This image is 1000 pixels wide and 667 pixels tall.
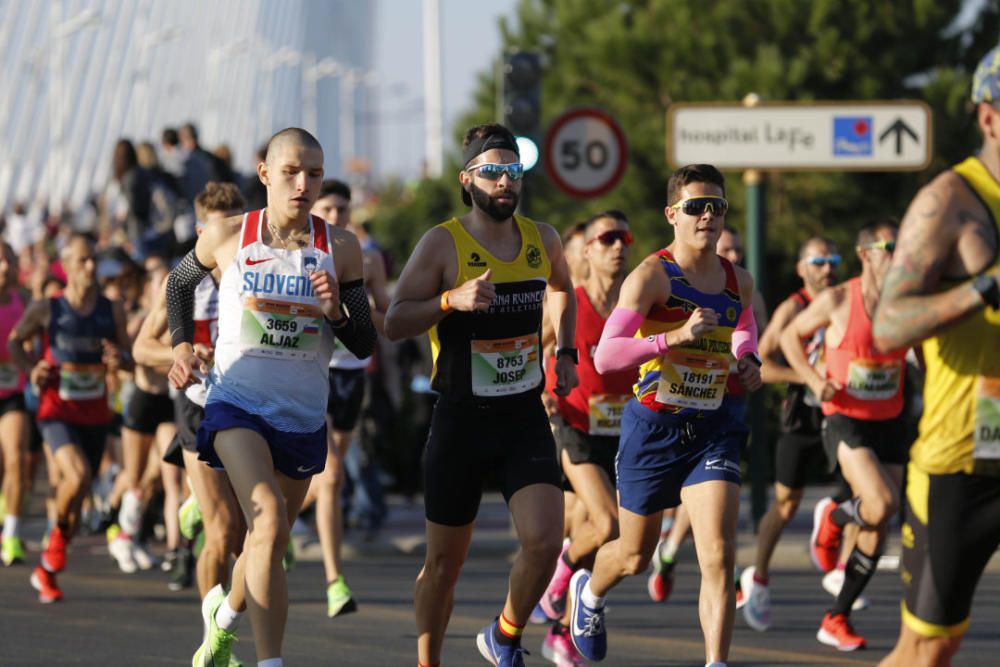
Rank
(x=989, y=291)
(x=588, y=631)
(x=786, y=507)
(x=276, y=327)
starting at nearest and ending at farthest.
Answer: (x=989, y=291), (x=276, y=327), (x=588, y=631), (x=786, y=507)

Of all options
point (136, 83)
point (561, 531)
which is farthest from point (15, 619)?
point (136, 83)

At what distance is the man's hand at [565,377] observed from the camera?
299 inches

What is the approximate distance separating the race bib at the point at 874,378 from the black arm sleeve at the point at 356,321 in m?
3.51

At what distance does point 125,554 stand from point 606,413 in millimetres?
4427

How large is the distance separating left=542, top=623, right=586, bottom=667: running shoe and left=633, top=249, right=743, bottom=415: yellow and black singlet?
1.32m

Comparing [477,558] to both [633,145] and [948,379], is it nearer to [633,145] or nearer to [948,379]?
[948,379]

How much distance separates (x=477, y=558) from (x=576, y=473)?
480cm

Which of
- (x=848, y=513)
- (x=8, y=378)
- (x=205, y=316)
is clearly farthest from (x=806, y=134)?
(x=205, y=316)

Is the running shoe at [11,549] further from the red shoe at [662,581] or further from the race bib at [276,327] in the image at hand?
the race bib at [276,327]

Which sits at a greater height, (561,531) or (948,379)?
(948,379)

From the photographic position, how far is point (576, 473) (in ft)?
30.7

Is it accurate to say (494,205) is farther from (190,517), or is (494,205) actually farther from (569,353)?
(190,517)

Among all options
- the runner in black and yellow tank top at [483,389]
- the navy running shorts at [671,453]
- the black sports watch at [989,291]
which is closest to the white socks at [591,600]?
the navy running shorts at [671,453]

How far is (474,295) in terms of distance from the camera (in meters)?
6.87
